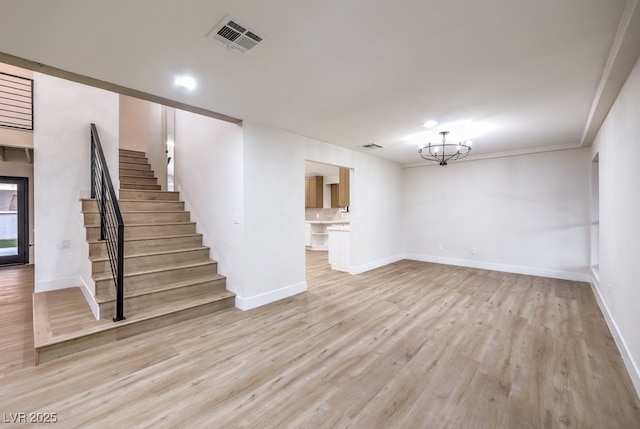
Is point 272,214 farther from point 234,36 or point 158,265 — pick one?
point 234,36

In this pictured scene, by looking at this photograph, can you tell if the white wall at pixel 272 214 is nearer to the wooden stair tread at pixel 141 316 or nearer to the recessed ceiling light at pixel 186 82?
the wooden stair tread at pixel 141 316

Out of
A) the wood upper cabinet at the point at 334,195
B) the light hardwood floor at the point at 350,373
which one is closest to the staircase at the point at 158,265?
the light hardwood floor at the point at 350,373

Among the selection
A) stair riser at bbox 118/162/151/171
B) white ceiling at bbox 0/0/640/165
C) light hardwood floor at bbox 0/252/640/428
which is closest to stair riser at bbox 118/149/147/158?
stair riser at bbox 118/162/151/171

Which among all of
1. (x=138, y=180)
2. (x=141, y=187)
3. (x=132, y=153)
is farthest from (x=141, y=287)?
(x=132, y=153)

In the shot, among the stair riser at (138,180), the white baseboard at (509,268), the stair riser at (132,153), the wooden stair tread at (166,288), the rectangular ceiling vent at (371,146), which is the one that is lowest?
the white baseboard at (509,268)

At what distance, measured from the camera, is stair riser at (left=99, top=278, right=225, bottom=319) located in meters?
2.90

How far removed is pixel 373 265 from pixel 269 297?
2809mm

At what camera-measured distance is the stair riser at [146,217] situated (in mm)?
3807

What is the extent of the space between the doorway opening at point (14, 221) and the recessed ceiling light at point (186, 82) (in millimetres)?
6047

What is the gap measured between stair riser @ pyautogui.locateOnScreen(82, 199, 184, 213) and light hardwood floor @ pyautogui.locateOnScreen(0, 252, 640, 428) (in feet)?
4.99

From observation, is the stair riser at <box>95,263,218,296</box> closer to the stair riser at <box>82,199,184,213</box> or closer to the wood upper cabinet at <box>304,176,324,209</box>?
the stair riser at <box>82,199,184,213</box>

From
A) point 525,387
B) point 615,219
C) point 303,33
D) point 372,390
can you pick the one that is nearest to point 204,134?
point 303,33

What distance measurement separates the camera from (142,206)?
4.39m

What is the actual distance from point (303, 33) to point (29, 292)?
208 inches
